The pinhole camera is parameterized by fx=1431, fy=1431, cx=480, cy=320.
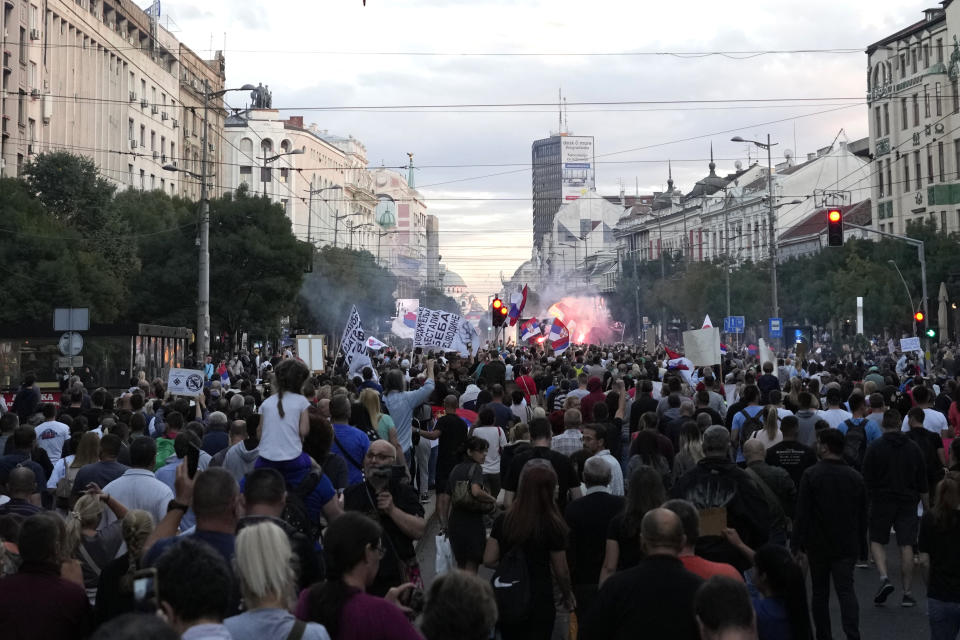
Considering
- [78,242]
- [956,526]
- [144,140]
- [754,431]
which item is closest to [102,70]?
[144,140]

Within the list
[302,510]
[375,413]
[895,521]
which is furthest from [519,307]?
[302,510]

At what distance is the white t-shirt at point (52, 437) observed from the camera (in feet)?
44.2

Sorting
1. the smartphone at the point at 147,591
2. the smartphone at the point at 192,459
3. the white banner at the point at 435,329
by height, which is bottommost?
the smartphone at the point at 147,591

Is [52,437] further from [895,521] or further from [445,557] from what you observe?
[895,521]

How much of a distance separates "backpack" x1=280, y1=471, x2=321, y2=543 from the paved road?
4349 millimetres

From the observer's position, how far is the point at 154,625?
3.58m

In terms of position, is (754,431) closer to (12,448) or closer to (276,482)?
(12,448)

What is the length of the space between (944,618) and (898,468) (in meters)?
3.56

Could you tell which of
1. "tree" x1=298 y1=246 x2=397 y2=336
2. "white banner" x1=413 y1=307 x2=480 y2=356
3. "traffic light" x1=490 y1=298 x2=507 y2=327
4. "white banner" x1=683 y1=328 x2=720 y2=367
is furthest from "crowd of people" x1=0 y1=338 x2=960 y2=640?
"tree" x1=298 y1=246 x2=397 y2=336

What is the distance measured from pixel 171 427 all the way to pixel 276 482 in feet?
18.8

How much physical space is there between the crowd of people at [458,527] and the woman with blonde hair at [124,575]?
0.01 m

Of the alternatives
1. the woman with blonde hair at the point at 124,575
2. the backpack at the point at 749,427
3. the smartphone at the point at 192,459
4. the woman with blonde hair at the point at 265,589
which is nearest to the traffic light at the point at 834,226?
the backpack at the point at 749,427

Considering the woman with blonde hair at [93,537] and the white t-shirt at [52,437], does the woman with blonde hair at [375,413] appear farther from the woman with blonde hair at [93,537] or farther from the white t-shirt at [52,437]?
the woman with blonde hair at [93,537]

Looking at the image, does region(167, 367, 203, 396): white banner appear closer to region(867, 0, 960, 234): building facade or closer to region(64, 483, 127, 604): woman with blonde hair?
region(64, 483, 127, 604): woman with blonde hair
